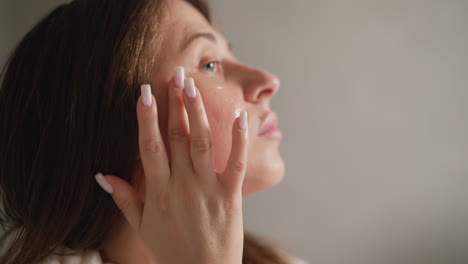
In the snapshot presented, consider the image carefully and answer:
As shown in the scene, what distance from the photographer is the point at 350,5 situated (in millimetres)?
1068

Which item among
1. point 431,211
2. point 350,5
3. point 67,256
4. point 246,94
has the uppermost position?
point 350,5

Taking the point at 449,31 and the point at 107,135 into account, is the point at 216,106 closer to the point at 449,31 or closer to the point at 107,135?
the point at 107,135

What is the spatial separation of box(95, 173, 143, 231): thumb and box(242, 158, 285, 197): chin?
0.22 meters

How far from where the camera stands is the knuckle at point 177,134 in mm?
576

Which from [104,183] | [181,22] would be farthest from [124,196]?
[181,22]

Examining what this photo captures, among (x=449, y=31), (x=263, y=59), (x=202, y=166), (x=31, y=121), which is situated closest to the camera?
(x=202, y=166)

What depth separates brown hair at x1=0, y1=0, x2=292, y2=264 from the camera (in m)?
0.60

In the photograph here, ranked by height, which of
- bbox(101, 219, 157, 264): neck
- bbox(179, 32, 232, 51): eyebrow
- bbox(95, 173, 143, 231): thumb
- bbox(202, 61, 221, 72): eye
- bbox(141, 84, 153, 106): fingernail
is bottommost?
bbox(101, 219, 157, 264): neck

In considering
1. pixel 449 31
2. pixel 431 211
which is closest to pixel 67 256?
pixel 431 211

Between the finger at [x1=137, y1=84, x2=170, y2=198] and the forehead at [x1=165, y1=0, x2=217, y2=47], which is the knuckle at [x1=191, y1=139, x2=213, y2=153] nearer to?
the finger at [x1=137, y1=84, x2=170, y2=198]

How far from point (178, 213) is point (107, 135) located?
0.65 feet

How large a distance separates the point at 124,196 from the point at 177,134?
0.51ft

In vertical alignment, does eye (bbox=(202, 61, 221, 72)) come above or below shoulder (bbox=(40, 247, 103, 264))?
above

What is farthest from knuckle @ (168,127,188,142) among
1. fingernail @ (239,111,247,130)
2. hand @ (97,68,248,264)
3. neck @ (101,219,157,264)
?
neck @ (101,219,157,264)
